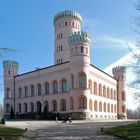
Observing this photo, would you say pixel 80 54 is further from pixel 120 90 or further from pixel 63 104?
pixel 120 90

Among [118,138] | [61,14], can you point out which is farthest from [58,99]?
[118,138]

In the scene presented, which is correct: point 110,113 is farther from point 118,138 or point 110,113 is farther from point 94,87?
point 118,138

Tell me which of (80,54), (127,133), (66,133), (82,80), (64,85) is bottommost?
(66,133)

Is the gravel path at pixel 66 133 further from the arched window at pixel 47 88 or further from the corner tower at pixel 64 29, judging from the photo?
the corner tower at pixel 64 29

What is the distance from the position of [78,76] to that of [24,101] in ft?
60.9

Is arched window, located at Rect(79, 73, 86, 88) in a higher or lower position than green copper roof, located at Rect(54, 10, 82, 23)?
lower

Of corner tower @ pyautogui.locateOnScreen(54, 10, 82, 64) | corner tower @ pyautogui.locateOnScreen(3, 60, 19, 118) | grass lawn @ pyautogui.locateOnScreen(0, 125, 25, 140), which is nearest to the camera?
grass lawn @ pyautogui.locateOnScreen(0, 125, 25, 140)

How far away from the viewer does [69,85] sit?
6506cm

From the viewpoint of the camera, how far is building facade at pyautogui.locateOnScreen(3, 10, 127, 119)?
63.0 metres

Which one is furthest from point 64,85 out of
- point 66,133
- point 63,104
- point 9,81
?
point 66,133

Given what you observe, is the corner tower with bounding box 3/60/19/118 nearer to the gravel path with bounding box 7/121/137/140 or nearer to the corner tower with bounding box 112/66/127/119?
the corner tower with bounding box 112/66/127/119

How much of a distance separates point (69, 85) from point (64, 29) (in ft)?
60.5

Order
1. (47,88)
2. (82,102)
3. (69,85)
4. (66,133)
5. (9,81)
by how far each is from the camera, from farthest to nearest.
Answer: (9,81), (47,88), (69,85), (82,102), (66,133)

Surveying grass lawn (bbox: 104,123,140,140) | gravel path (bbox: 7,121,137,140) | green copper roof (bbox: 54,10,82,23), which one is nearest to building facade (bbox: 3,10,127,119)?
green copper roof (bbox: 54,10,82,23)
